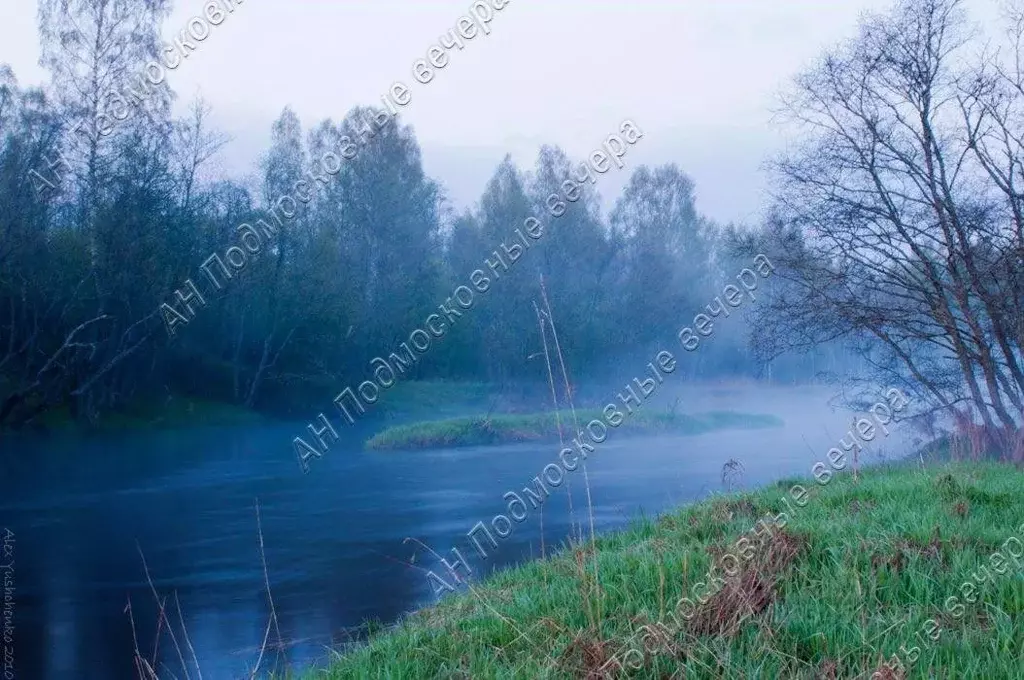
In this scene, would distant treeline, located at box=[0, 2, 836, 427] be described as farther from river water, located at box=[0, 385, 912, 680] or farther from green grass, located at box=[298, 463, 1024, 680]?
green grass, located at box=[298, 463, 1024, 680]

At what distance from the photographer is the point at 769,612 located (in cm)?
543

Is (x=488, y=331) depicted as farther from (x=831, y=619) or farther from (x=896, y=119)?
(x=831, y=619)

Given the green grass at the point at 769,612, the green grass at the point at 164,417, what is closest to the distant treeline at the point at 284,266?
the green grass at the point at 164,417

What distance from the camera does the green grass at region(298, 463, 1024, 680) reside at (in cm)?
496

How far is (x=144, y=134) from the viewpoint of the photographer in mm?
35625

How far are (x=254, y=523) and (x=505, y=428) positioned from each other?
1856cm

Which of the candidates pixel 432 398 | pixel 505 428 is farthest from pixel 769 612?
pixel 432 398

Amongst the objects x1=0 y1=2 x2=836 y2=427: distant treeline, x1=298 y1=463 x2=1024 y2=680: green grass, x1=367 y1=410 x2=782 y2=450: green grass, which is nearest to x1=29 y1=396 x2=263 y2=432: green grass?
x1=0 y1=2 x2=836 y2=427: distant treeline

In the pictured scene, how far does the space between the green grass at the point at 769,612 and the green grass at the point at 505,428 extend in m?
24.7

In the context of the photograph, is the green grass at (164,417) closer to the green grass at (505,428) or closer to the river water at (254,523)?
the river water at (254,523)

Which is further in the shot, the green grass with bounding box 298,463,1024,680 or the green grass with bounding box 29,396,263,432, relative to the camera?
the green grass with bounding box 29,396,263,432

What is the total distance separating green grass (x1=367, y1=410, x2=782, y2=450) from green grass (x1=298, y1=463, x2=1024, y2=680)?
972 inches

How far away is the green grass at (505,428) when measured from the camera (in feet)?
109

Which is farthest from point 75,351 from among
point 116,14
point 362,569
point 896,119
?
point 896,119
